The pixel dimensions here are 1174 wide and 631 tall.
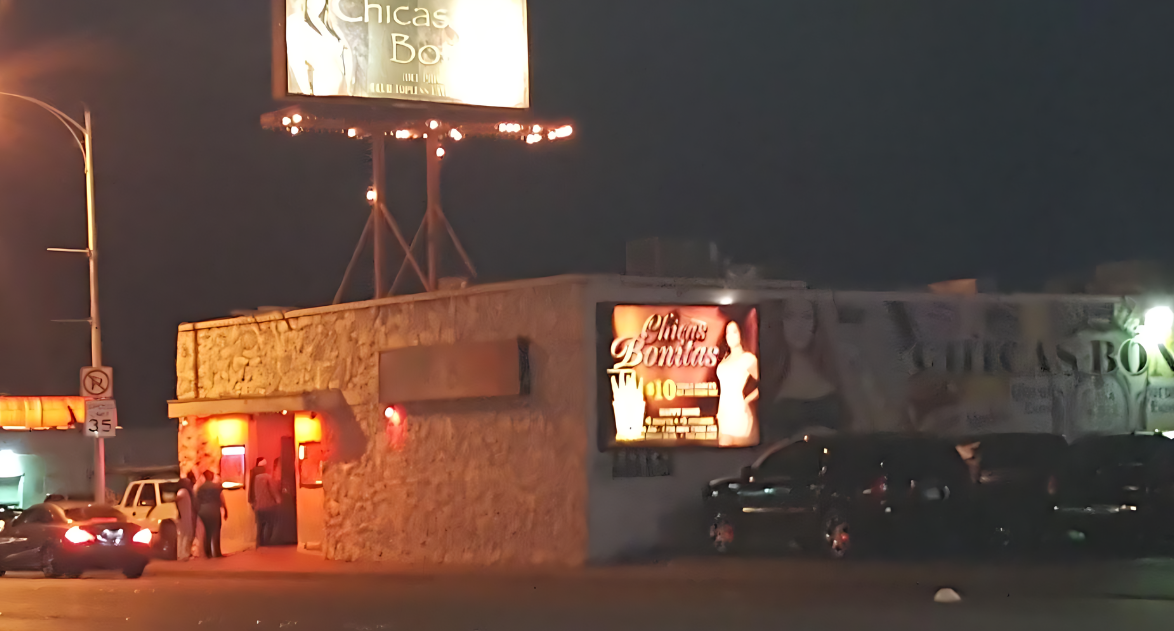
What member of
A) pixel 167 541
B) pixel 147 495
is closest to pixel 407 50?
pixel 147 495

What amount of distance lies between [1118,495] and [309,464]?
16.5 metres

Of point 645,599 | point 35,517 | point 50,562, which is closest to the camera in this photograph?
point 645,599

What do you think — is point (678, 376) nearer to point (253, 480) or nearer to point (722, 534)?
point (722, 534)

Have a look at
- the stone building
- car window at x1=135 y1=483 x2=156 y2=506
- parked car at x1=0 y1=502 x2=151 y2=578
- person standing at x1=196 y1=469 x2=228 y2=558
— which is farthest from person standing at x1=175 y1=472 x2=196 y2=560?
parked car at x1=0 y1=502 x2=151 y2=578

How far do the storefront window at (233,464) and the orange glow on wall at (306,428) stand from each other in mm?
1446

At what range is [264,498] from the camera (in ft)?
99.7

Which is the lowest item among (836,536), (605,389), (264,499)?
→ (836,536)

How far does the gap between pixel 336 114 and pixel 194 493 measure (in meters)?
8.68

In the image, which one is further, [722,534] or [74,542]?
[74,542]

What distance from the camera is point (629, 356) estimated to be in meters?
24.8

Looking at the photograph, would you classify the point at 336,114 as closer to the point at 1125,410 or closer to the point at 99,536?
the point at 99,536

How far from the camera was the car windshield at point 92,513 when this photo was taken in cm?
2605

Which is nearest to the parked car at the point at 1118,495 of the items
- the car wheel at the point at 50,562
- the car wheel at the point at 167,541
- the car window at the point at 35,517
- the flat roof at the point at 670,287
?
the flat roof at the point at 670,287

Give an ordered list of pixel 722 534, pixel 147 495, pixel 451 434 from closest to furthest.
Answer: pixel 722 534 → pixel 451 434 → pixel 147 495
